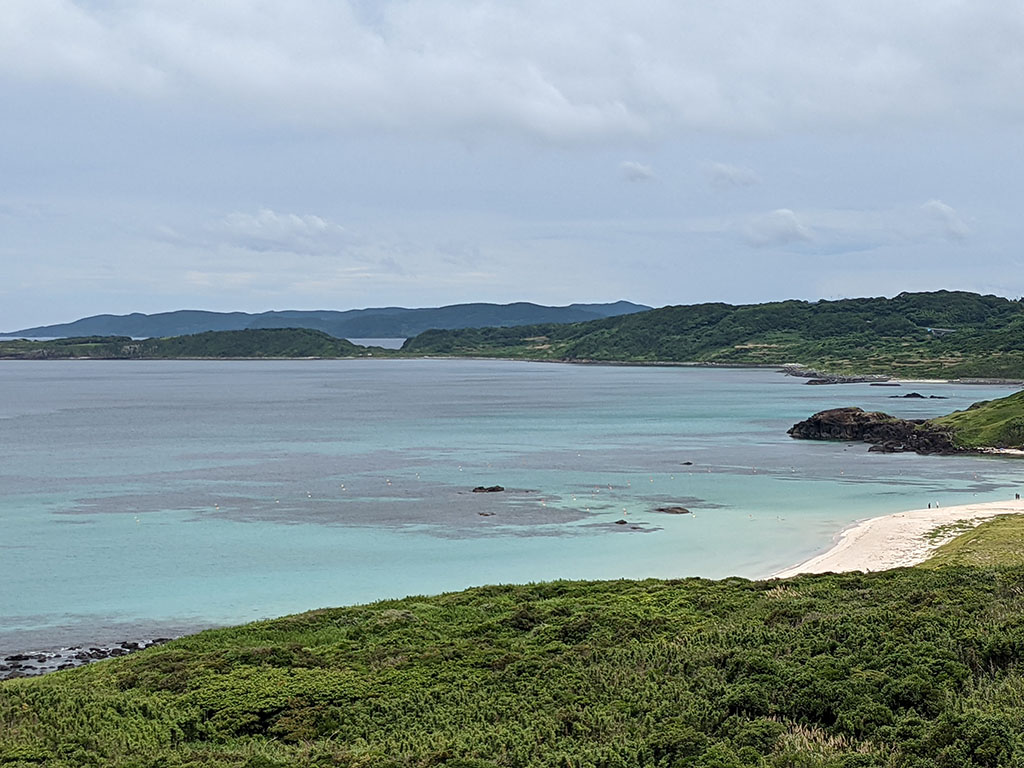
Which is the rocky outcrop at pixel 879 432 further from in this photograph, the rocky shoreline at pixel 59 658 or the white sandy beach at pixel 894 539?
the rocky shoreline at pixel 59 658

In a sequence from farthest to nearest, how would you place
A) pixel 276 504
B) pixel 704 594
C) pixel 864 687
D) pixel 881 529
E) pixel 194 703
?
pixel 276 504 < pixel 881 529 < pixel 704 594 < pixel 194 703 < pixel 864 687

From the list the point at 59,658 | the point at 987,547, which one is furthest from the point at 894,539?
the point at 59,658

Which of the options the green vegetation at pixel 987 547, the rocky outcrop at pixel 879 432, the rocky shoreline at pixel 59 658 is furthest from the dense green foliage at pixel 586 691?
the rocky outcrop at pixel 879 432

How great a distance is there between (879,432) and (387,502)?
50443 millimetres

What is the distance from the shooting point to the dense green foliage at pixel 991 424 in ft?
266

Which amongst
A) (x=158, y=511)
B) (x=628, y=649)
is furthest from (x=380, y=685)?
(x=158, y=511)

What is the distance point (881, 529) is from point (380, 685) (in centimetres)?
3286

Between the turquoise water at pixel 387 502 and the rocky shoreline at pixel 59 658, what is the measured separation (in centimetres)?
152

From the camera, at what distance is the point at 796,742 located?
15.5 metres

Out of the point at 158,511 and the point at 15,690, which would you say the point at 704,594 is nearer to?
the point at 15,690

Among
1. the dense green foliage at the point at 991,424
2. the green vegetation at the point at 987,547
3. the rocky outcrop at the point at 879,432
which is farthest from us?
the rocky outcrop at the point at 879,432

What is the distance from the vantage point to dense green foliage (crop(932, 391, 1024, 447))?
266 ft

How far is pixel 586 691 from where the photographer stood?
18.4 m

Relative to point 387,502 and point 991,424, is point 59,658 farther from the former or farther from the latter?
point 991,424
